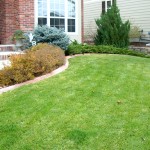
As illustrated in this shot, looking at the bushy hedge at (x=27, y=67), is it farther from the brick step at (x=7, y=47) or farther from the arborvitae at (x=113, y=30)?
the arborvitae at (x=113, y=30)

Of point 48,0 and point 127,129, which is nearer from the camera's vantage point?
point 127,129

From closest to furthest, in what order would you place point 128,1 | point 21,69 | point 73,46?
point 21,69, point 73,46, point 128,1

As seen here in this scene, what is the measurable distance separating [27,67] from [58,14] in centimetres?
656

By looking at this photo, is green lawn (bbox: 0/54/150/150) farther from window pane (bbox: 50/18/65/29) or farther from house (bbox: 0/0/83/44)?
window pane (bbox: 50/18/65/29)

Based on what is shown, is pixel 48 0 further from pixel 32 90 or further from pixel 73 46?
pixel 32 90

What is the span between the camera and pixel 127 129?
5.30m

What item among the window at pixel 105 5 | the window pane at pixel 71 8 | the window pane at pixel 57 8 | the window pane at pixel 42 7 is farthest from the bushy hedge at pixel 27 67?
the window at pixel 105 5

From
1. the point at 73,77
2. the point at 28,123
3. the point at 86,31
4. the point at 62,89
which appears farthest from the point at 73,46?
the point at 86,31

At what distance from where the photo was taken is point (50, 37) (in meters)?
11.8

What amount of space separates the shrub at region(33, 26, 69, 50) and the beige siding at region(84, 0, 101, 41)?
9.15m

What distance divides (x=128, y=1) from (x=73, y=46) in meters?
7.96

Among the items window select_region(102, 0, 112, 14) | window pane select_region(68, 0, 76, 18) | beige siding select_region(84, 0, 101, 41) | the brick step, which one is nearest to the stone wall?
the brick step

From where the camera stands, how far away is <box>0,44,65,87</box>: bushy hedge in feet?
25.5

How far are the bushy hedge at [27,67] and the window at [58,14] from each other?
487cm
